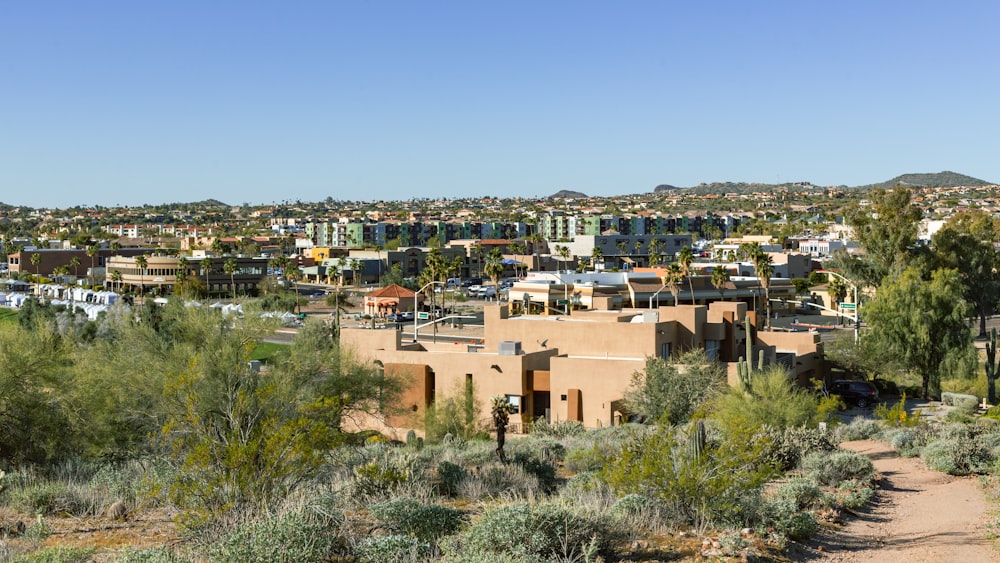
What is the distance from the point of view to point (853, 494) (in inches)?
699

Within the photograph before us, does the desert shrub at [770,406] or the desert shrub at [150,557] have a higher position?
the desert shrub at [150,557]

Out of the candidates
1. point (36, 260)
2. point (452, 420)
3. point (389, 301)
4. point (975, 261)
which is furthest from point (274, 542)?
point (36, 260)

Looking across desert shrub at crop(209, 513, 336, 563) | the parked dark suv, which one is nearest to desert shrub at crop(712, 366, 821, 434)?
the parked dark suv

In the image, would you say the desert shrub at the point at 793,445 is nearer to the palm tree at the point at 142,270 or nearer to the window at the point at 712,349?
the window at the point at 712,349

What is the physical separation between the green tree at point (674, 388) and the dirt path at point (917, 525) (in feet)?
33.9

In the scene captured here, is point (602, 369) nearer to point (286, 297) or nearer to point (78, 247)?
point (286, 297)

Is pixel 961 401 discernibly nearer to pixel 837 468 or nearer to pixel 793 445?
pixel 793 445

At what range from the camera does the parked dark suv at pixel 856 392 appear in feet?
140

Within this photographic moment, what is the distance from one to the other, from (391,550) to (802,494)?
345 inches

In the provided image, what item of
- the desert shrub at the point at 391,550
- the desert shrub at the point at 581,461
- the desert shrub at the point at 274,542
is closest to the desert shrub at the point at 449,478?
the desert shrub at the point at 581,461

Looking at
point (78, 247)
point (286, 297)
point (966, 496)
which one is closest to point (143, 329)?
point (966, 496)

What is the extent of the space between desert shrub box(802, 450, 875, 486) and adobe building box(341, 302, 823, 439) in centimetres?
1560

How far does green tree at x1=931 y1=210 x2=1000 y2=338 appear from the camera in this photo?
6569 cm

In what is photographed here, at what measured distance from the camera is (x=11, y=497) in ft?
→ 46.3
